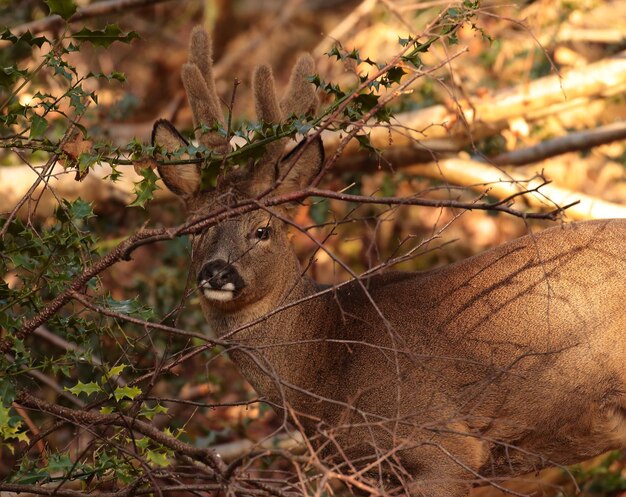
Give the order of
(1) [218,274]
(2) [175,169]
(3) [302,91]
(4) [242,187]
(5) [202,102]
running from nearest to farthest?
(1) [218,274], (4) [242,187], (2) [175,169], (5) [202,102], (3) [302,91]

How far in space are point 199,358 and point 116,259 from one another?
15.7 ft

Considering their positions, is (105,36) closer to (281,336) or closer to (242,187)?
(242,187)

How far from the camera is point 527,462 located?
16.4ft

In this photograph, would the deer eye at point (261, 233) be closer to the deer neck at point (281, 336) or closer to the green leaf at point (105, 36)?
the deer neck at point (281, 336)

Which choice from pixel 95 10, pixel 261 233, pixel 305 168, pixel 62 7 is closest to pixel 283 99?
pixel 305 168

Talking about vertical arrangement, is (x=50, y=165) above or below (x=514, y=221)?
above

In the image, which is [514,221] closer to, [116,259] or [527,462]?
[527,462]

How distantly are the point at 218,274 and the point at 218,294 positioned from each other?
0.12m

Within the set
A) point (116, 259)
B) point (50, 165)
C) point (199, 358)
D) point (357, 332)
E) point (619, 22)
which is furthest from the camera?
point (619, 22)

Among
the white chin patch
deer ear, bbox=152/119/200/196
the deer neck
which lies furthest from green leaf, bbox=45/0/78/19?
the deer neck

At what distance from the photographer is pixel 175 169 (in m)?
5.46

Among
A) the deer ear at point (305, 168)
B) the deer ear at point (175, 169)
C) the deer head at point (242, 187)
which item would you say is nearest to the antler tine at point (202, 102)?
the deer head at point (242, 187)

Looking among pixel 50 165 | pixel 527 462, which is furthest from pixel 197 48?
pixel 527 462

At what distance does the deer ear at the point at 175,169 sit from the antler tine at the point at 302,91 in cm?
73
